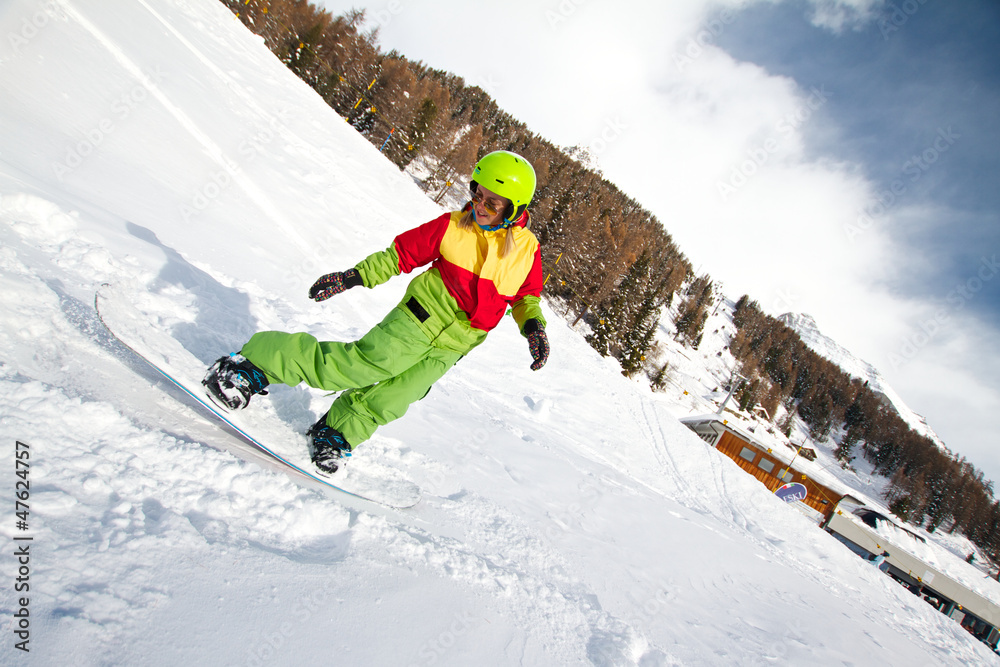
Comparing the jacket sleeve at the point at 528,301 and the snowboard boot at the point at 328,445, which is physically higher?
the jacket sleeve at the point at 528,301

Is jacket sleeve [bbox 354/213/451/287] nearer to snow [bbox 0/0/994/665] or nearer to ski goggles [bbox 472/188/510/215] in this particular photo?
ski goggles [bbox 472/188/510/215]

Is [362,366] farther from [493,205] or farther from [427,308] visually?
[493,205]

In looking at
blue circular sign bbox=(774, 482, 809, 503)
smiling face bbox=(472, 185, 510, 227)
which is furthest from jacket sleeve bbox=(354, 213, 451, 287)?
blue circular sign bbox=(774, 482, 809, 503)

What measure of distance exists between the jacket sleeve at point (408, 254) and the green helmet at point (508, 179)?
0.32 metres

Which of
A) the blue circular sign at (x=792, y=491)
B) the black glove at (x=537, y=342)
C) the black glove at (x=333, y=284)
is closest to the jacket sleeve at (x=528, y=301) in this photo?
the black glove at (x=537, y=342)

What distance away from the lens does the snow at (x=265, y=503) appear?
1.24m

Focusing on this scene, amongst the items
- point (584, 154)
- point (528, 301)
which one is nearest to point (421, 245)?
point (528, 301)

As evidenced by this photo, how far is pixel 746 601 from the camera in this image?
3271mm

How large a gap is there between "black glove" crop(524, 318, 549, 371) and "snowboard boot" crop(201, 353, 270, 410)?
1478mm

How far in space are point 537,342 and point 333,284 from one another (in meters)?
1.23

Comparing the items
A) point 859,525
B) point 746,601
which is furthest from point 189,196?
point 859,525

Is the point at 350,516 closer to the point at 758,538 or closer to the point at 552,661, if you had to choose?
the point at 552,661

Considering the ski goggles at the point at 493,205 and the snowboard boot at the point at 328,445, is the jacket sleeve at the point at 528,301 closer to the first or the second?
the ski goggles at the point at 493,205

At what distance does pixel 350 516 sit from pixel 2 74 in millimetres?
5973
